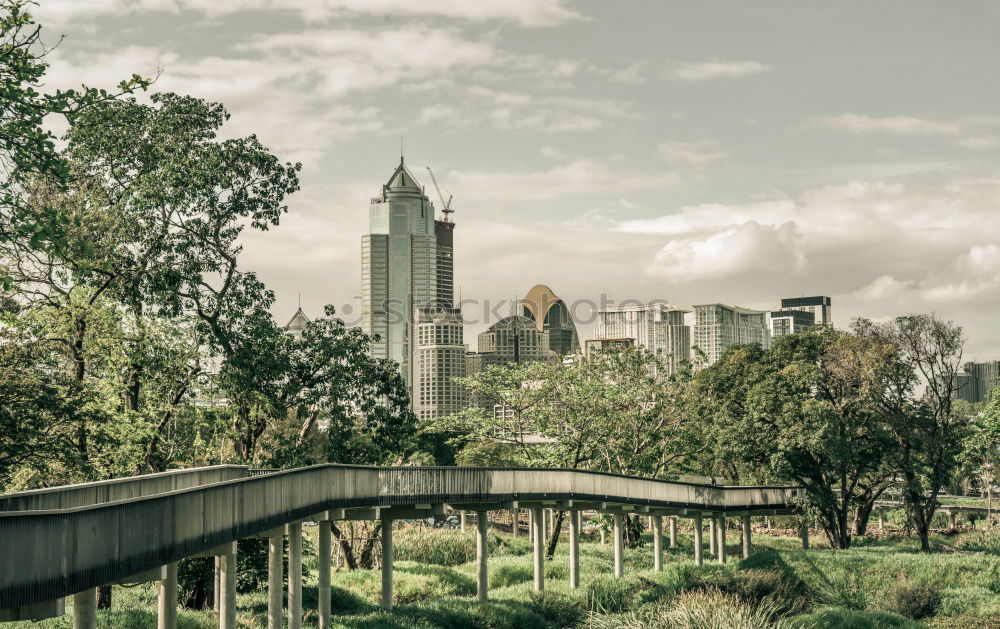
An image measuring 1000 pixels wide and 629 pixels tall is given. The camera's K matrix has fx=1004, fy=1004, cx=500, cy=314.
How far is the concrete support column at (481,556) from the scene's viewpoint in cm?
3450

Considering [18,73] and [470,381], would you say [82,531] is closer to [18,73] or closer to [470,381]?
[18,73]

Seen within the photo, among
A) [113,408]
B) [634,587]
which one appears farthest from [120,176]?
[634,587]

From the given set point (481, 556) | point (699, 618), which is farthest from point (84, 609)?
point (481, 556)

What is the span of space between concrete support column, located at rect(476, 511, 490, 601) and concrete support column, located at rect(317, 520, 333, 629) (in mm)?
7388

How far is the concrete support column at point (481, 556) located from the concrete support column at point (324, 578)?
7.39m

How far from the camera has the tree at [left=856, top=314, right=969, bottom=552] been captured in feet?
156

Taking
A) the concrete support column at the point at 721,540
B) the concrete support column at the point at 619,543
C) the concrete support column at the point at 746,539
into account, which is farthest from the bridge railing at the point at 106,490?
the concrete support column at the point at 746,539

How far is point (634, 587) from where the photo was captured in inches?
1583

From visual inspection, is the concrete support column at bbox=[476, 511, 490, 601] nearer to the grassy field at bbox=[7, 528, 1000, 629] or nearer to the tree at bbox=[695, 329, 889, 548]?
the grassy field at bbox=[7, 528, 1000, 629]

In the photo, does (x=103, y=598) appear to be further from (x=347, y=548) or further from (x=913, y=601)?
(x=913, y=601)

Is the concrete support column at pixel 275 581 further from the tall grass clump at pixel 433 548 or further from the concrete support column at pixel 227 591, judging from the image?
the tall grass clump at pixel 433 548

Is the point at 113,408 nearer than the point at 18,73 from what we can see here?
No

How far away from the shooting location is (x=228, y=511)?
Answer: 19.8 metres

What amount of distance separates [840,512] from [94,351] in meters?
37.0
